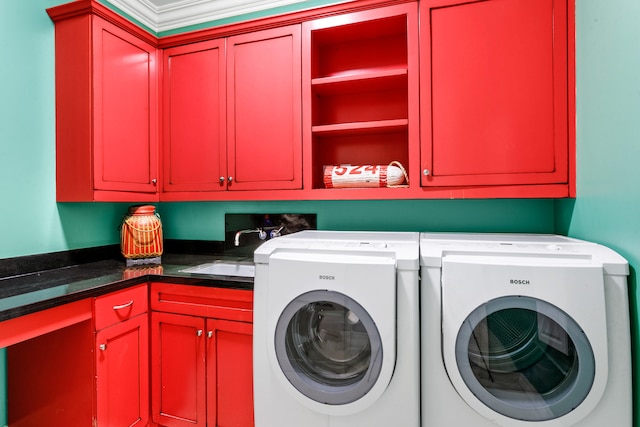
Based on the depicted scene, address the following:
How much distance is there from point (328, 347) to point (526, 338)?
0.71 meters

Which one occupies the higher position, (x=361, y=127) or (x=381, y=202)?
(x=361, y=127)

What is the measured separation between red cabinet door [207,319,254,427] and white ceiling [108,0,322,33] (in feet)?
6.72

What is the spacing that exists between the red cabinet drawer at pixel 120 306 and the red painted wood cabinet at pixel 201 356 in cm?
6

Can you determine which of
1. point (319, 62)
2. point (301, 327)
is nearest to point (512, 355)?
point (301, 327)

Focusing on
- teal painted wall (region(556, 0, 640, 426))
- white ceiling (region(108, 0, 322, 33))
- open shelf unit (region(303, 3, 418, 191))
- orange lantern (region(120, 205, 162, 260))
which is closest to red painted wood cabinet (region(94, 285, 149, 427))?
orange lantern (region(120, 205, 162, 260))

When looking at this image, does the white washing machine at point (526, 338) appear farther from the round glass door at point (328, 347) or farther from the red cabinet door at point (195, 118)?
the red cabinet door at point (195, 118)

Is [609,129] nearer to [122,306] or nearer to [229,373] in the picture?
[229,373]

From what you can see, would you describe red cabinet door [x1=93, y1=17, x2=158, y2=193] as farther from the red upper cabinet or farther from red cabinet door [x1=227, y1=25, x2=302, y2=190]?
red cabinet door [x1=227, y1=25, x2=302, y2=190]

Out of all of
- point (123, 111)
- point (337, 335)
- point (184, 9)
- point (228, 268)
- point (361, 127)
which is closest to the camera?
point (337, 335)

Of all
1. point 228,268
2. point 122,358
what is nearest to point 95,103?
point 228,268

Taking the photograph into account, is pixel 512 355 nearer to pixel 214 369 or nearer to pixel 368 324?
pixel 368 324

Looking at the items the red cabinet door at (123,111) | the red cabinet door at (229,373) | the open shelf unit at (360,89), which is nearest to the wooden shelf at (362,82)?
the open shelf unit at (360,89)

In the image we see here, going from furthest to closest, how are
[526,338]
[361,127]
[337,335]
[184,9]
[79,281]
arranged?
[184,9] < [361,127] < [79,281] < [337,335] < [526,338]

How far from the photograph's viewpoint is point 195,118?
7.12 feet
